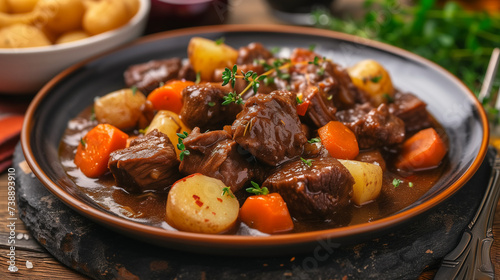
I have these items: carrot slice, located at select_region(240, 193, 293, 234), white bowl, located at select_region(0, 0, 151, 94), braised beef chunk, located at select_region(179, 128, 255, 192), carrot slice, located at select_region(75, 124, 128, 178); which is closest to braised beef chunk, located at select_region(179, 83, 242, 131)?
braised beef chunk, located at select_region(179, 128, 255, 192)

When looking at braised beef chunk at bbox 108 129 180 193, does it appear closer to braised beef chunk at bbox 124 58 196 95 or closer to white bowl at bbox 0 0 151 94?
braised beef chunk at bbox 124 58 196 95

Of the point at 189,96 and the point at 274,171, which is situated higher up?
the point at 189,96

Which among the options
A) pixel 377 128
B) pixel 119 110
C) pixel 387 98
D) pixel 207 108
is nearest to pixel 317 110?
pixel 377 128

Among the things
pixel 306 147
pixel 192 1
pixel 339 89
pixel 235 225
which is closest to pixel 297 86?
pixel 339 89

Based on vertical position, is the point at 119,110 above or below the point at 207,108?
below

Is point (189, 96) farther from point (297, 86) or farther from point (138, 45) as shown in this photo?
point (138, 45)

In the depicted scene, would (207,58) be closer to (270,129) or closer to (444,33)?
(270,129)

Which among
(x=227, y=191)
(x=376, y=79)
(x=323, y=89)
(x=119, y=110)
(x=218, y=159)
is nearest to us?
(x=227, y=191)
